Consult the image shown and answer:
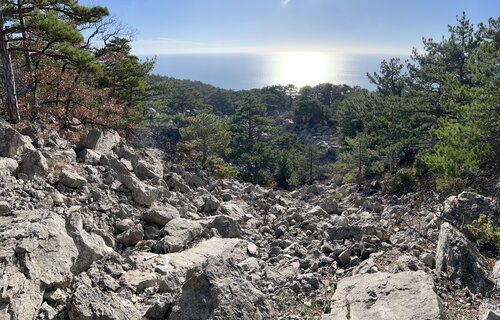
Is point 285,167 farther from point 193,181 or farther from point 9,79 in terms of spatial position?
point 9,79

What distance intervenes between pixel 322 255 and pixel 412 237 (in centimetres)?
241

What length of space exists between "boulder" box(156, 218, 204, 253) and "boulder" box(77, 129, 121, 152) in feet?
14.6

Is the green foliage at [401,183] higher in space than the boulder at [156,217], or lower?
lower

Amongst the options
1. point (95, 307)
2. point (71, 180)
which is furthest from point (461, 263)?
point (71, 180)

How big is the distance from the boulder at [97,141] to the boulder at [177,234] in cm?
446

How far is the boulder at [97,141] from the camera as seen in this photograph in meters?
11.7

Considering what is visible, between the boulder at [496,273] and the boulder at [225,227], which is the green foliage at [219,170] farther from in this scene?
the boulder at [496,273]

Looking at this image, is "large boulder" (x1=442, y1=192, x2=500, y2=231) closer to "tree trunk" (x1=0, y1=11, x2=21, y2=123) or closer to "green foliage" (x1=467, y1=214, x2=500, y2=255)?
"green foliage" (x1=467, y1=214, x2=500, y2=255)

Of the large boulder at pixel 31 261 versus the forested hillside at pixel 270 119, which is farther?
the forested hillside at pixel 270 119

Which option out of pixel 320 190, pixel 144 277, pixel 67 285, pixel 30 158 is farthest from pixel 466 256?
pixel 320 190

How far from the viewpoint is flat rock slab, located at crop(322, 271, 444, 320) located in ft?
17.5

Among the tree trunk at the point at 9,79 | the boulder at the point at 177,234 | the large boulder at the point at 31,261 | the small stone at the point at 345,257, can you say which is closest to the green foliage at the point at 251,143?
the tree trunk at the point at 9,79

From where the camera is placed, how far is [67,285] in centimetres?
546

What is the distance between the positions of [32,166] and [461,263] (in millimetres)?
8705
